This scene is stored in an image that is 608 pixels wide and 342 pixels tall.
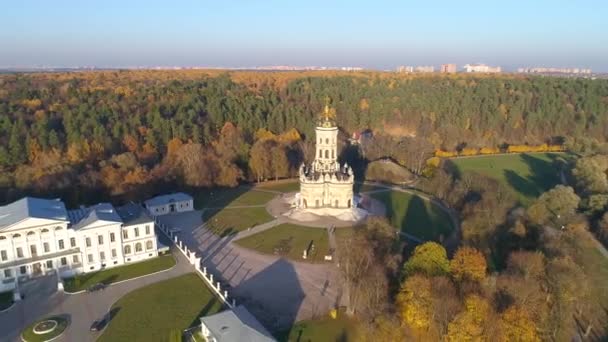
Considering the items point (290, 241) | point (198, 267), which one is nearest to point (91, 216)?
point (198, 267)

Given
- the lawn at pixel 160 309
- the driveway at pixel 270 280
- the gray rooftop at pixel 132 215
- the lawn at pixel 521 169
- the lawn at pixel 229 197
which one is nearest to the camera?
the lawn at pixel 160 309

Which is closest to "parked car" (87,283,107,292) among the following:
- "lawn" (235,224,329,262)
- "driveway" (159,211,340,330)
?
"driveway" (159,211,340,330)

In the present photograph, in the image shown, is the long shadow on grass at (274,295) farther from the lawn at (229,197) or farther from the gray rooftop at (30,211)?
the lawn at (229,197)

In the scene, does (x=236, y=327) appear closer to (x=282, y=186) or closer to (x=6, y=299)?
A: (x=6, y=299)

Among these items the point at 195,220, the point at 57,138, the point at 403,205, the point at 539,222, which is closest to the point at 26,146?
the point at 57,138

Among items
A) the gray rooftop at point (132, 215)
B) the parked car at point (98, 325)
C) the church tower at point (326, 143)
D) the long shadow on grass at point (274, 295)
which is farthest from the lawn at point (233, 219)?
the parked car at point (98, 325)

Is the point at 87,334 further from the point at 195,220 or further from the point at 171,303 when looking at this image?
the point at 195,220
